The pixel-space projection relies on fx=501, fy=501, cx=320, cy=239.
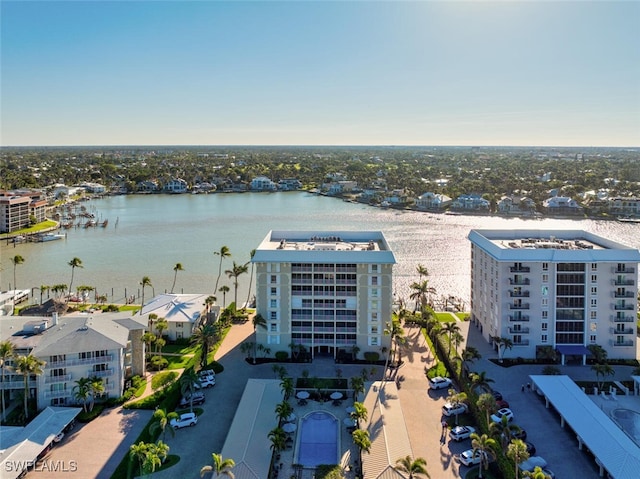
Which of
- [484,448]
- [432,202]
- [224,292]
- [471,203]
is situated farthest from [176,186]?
[484,448]

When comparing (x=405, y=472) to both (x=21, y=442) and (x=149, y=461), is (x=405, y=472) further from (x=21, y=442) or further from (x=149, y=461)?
(x=21, y=442)

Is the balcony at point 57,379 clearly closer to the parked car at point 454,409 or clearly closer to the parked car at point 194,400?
the parked car at point 194,400

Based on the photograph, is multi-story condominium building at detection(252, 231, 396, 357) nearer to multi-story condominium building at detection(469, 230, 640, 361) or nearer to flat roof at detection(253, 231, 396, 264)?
flat roof at detection(253, 231, 396, 264)

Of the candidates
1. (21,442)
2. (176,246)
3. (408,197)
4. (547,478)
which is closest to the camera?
(547,478)

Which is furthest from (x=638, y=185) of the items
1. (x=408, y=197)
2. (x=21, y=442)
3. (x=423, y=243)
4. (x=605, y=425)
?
(x=21, y=442)

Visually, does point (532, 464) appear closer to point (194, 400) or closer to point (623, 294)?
point (623, 294)

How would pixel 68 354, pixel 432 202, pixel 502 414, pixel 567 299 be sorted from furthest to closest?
pixel 432 202 → pixel 567 299 → pixel 68 354 → pixel 502 414
